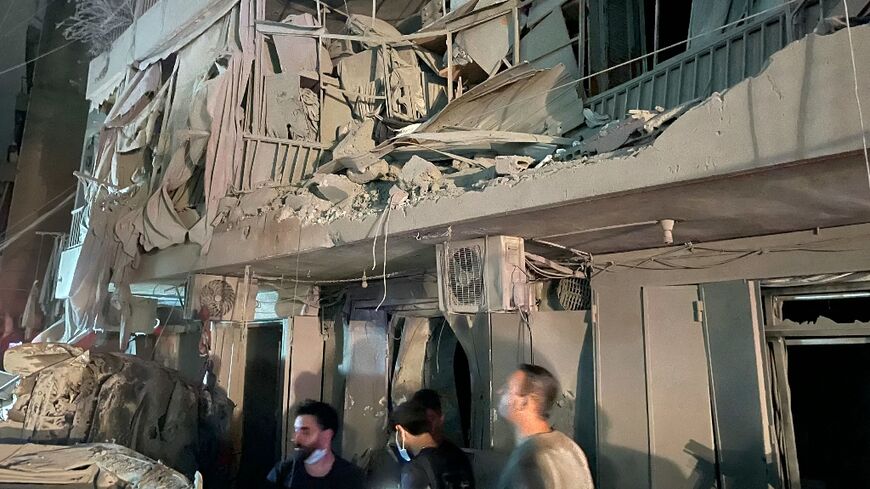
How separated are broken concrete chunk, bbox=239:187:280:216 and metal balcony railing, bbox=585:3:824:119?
3.80 m

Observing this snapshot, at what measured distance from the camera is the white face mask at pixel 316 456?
4.39m

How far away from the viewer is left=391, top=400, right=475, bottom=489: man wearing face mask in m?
3.58

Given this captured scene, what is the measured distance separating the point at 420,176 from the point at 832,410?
5783 millimetres

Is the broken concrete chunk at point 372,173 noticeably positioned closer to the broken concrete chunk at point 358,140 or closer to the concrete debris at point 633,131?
the broken concrete chunk at point 358,140

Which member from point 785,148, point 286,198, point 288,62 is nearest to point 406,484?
point 785,148

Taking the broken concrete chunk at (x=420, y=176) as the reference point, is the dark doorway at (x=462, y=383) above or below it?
below

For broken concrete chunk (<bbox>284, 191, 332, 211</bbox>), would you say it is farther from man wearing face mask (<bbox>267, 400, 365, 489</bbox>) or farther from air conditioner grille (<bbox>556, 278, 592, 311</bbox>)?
air conditioner grille (<bbox>556, 278, 592, 311</bbox>)

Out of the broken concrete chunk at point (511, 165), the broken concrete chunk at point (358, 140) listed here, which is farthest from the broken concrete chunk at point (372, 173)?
the broken concrete chunk at point (511, 165)

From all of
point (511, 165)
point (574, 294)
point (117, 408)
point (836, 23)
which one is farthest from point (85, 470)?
point (836, 23)

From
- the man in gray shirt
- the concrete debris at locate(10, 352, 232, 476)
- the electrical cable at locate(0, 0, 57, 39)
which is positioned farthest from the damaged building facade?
the electrical cable at locate(0, 0, 57, 39)

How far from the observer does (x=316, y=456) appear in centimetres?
440

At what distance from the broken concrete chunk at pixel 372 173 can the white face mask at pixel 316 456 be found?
9.17 ft

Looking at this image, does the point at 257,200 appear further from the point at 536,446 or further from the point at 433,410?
the point at 536,446

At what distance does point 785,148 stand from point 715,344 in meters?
2.60
